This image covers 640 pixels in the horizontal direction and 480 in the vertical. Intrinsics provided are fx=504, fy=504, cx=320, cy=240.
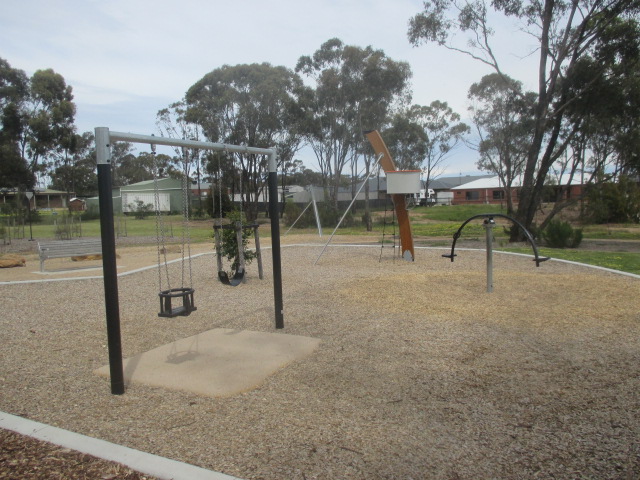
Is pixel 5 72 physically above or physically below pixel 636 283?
above

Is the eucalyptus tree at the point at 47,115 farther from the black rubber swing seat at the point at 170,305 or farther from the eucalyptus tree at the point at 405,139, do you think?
the black rubber swing seat at the point at 170,305

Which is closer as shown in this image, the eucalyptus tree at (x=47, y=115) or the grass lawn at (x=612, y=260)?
the grass lawn at (x=612, y=260)

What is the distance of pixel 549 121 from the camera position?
61.9ft

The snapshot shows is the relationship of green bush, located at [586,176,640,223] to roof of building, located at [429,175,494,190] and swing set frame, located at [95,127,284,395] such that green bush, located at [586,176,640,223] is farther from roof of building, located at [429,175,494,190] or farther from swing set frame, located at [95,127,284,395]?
roof of building, located at [429,175,494,190]

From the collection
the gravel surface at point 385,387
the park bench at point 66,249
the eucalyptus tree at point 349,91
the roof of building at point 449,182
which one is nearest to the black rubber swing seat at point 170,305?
the gravel surface at point 385,387

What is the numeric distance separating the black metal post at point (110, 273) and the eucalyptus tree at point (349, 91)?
1096 inches

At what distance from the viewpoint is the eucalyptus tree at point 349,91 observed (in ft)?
99.9

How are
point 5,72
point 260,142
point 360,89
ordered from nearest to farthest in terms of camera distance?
point 360,89 < point 260,142 < point 5,72

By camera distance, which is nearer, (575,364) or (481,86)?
(575,364)

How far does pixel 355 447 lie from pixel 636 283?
7.47 m

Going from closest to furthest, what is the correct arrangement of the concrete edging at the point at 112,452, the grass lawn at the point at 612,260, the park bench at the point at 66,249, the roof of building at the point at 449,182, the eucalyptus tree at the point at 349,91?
the concrete edging at the point at 112,452, the grass lawn at the point at 612,260, the park bench at the point at 66,249, the eucalyptus tree at the point at 349,91, the roof of building at the point at 449,182

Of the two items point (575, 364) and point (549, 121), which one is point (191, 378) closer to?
point (575, 364)

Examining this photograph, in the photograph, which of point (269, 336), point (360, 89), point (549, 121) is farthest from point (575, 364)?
point (360, 89)

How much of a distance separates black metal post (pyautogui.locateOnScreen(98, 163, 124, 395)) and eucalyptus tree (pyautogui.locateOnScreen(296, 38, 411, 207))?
91.3 feet
